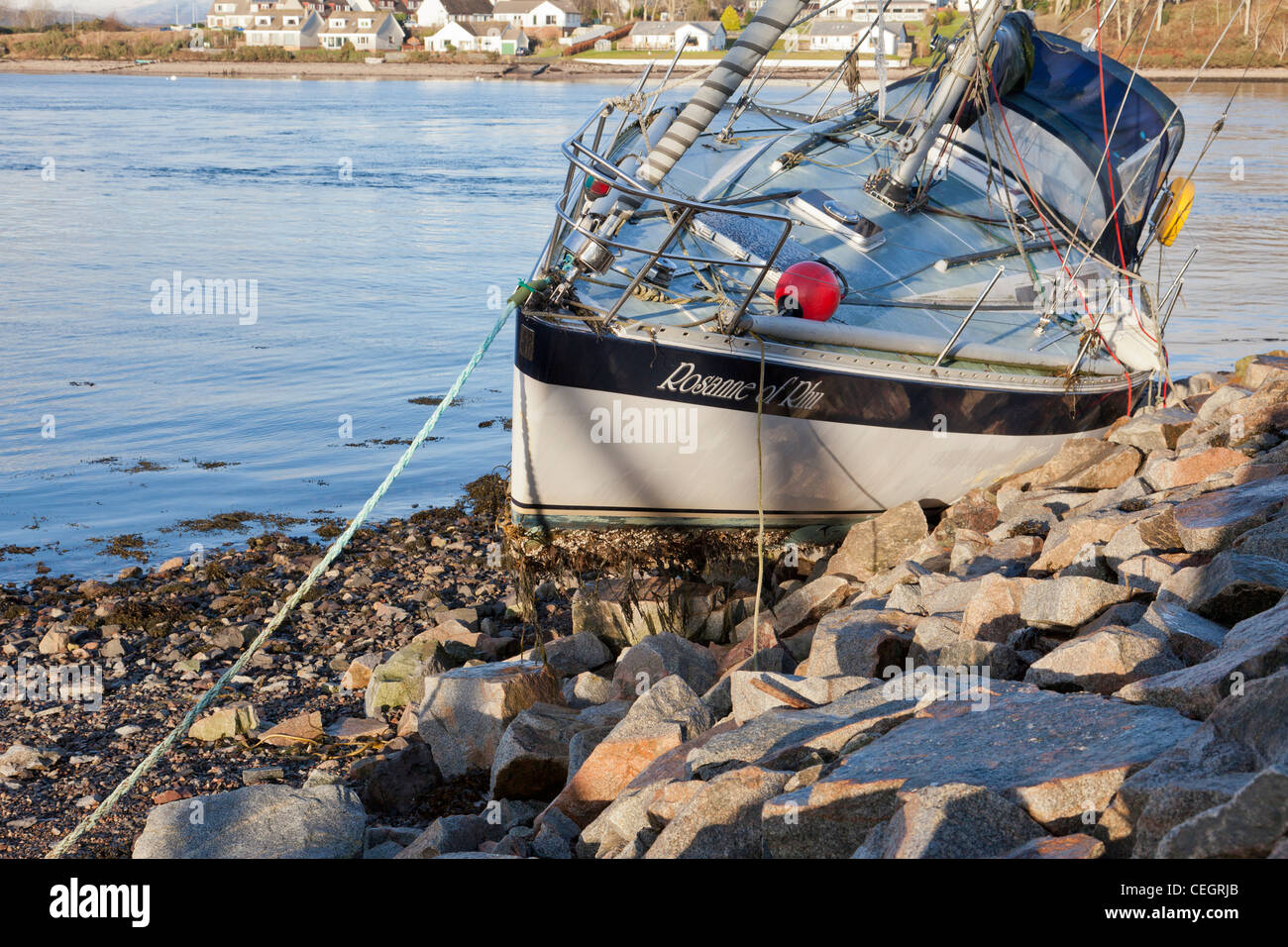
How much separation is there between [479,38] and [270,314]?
99.4m

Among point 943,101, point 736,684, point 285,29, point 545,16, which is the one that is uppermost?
point 545,16

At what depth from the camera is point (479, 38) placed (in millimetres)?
110625

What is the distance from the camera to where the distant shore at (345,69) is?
292 feet

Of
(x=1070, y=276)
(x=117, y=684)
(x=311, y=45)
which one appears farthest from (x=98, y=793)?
(x=311, y=45)

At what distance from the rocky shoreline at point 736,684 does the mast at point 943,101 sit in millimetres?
2653

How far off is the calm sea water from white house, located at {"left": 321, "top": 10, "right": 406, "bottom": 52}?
76.8 m

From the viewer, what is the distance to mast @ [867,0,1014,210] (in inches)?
386

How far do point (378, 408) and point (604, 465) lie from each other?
24.6 ft

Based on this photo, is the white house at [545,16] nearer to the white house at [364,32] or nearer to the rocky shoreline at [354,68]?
the white house at [364,32]

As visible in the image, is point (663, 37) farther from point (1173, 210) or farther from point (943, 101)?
point (943, 101)

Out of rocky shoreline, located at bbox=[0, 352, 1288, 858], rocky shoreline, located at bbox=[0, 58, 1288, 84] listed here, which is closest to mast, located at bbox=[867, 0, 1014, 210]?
rocky shoreline, located at bbox=[0, 352, 1288, 858]

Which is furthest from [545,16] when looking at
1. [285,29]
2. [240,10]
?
[240,10]

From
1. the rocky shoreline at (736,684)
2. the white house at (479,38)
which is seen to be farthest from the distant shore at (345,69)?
the rocky shoreline at (736,684)

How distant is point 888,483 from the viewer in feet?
27.7
